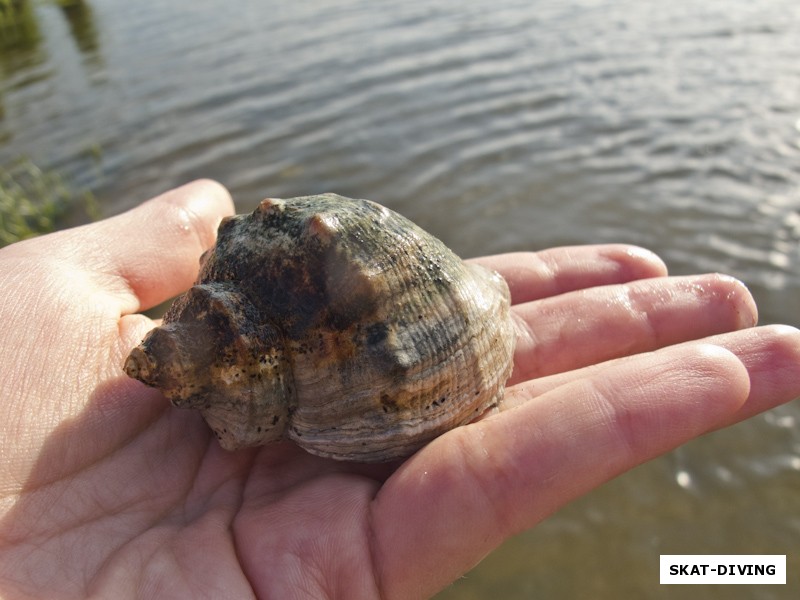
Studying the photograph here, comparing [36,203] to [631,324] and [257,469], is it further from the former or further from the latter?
[631,324]

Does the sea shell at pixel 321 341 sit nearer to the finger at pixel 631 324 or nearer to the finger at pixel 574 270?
the finger at pixel 631 324

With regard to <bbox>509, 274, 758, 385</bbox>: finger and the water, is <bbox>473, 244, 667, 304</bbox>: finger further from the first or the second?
the water

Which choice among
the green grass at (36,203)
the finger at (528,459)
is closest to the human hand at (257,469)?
the finger at (528,459)

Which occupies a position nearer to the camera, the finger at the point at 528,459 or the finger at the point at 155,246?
the finger at the point at 528,459

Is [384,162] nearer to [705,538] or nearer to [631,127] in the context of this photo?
[631,127]

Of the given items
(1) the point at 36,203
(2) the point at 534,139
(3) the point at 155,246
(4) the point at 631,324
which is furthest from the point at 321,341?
(1) the point at 36,203

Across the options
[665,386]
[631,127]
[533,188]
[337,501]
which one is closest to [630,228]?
[533,188]
